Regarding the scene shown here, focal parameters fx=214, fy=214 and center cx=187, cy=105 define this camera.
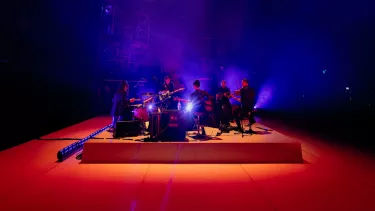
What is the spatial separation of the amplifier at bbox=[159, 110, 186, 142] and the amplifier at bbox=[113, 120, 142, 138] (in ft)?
3.43

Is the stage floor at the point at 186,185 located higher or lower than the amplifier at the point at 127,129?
lower

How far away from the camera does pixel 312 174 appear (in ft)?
12.6

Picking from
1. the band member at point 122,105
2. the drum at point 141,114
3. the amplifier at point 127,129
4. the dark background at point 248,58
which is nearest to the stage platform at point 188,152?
the amplifier at point 127,129

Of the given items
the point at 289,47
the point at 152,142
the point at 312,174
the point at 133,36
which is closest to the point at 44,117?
the point at 152,142

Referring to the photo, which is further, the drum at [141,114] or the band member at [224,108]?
the band member at [224,108]

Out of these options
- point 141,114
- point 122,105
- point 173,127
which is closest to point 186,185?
point 173,127

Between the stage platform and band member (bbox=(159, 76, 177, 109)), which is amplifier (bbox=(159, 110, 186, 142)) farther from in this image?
band member (bbox=(159, 76, 177, 109))

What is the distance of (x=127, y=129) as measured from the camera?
544cm

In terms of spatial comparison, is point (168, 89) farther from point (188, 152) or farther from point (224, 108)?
point (188, 152)

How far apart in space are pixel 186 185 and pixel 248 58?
10.7m

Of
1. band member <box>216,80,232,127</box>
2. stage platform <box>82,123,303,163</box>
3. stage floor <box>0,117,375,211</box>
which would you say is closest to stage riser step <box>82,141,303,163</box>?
stage platform <box>82,123,303,163</box>

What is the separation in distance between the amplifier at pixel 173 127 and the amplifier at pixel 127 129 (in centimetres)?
104

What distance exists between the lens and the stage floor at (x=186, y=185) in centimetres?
278

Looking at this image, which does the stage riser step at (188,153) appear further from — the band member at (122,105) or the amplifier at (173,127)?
the band member at (122,105)
